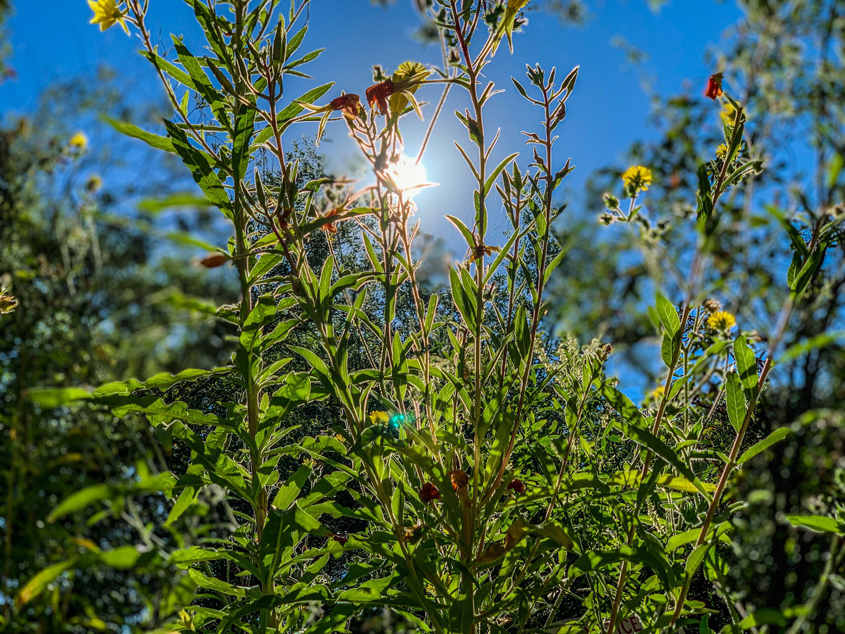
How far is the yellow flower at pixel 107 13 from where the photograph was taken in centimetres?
65

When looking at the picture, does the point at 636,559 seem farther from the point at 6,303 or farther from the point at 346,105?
the point at 6,303

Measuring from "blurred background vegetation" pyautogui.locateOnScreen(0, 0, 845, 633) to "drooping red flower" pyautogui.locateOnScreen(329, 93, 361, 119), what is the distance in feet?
0.68

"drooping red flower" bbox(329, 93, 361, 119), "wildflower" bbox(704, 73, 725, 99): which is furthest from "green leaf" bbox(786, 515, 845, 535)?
"drooping red flower" bbox(329, 93, 361, 119)

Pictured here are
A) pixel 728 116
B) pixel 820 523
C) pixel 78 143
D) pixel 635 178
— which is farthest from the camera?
pixel 78 143

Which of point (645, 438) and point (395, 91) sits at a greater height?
point (395, 91)

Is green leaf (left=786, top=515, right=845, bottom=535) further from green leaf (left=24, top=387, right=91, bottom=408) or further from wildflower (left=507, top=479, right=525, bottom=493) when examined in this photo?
green leaf (left=24, top=387, right=91, bottom=408)

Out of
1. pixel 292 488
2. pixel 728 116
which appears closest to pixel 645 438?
pixel 292 488

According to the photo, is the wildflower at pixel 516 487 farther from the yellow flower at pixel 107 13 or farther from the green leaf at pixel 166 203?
the yellow flower at pixel 107 13

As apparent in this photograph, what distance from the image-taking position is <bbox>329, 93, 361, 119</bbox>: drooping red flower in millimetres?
600

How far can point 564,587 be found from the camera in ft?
2.02

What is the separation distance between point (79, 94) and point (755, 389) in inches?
176

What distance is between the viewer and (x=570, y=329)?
953mm

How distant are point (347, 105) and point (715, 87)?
40 centimetres

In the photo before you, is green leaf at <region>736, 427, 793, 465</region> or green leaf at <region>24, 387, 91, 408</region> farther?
green leaf at <region>736, 427, 793, 465</region>
